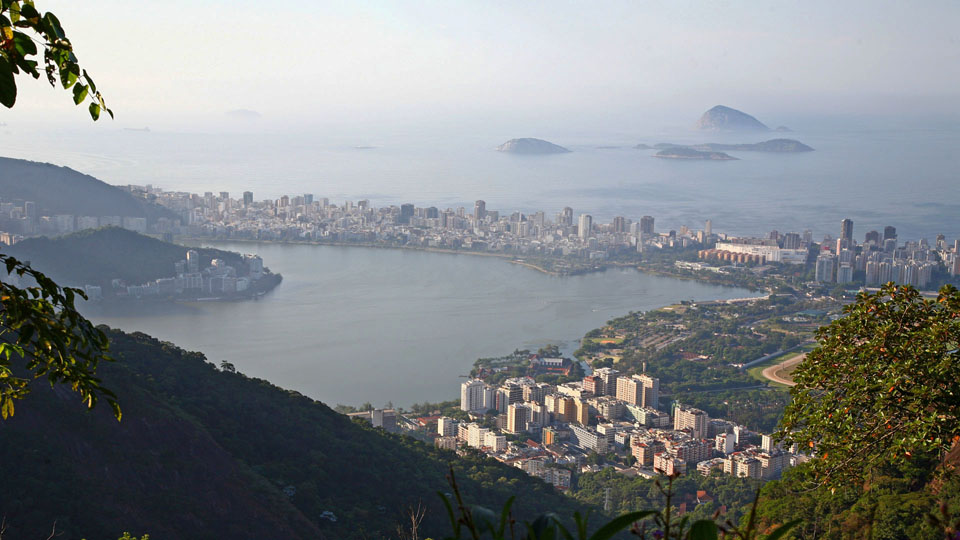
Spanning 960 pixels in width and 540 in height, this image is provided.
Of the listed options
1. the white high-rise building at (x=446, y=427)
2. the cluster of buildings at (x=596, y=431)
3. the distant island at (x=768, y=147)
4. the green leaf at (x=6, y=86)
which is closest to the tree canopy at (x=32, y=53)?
the green leaf at (x=6, y=86)

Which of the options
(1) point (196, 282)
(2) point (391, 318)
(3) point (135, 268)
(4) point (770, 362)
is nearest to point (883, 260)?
(4) point (770, 362)

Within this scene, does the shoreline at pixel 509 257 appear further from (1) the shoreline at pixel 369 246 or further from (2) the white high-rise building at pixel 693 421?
(2) the white high-rise building at pixel 693 421

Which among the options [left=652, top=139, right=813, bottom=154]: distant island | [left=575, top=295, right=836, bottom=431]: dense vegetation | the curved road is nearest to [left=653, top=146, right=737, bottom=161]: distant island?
[left=652, top=139, right=813, bottom=154]: distant island

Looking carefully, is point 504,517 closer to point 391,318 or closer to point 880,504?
point 880,504

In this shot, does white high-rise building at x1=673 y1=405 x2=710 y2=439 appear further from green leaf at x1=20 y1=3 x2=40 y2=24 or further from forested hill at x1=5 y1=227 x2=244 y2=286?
forested hill at x1=5 y1=227 x2=244 y2=286

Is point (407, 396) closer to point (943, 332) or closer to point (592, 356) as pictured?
point (592, 356)
